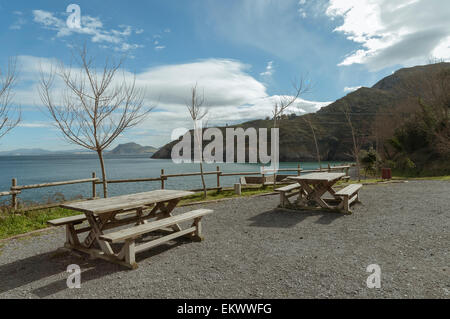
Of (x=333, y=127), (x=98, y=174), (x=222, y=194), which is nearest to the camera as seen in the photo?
(x=222, y=194)

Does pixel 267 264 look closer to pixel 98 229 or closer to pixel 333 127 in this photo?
pixel 98 229

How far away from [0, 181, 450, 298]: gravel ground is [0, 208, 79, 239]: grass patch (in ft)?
2.63

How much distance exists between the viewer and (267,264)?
149 inches

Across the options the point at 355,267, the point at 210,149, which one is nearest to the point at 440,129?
the point at 355,267

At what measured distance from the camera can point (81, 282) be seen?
3381mm

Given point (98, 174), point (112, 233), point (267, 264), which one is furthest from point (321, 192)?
point (98, 174)

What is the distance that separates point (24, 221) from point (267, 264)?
6374 mm

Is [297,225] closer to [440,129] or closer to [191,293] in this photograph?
[191,293]

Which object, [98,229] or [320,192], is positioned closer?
[98,229]

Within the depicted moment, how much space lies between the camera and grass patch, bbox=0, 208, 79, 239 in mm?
5973

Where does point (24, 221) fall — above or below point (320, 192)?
below

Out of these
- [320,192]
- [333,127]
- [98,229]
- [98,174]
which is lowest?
[98,174]

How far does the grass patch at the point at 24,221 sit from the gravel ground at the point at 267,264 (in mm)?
802

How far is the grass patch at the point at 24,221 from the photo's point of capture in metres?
5.97
